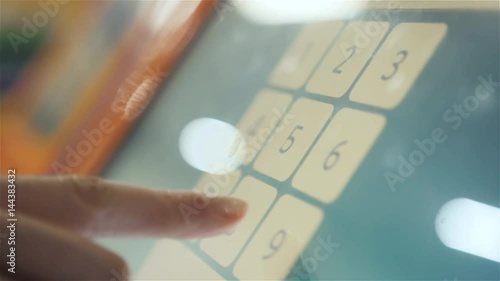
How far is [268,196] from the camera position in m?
0.35

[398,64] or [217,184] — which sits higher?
[398,64]

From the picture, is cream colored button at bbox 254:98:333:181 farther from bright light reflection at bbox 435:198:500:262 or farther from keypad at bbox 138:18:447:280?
bright light reflection at bbox 435:198:500:262

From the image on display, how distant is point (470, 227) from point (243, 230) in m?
0.14

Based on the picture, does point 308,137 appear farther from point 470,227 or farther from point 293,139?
point 470,227

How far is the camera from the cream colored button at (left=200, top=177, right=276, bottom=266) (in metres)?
0.35

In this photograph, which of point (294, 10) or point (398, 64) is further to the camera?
point (294, 10)

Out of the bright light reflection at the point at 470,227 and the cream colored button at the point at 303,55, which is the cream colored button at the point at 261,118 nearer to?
the cream colored button at the point at 303,55

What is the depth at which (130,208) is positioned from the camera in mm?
357

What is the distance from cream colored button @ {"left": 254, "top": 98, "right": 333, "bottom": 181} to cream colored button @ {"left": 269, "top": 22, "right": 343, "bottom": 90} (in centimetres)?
3

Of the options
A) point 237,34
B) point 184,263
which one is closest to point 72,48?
point 237,34

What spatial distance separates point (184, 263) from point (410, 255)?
157mm

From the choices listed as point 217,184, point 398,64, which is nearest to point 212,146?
point 217,184

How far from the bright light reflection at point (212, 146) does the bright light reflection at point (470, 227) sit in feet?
0.51

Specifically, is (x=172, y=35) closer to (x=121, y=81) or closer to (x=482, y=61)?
(x=121, y=81)
